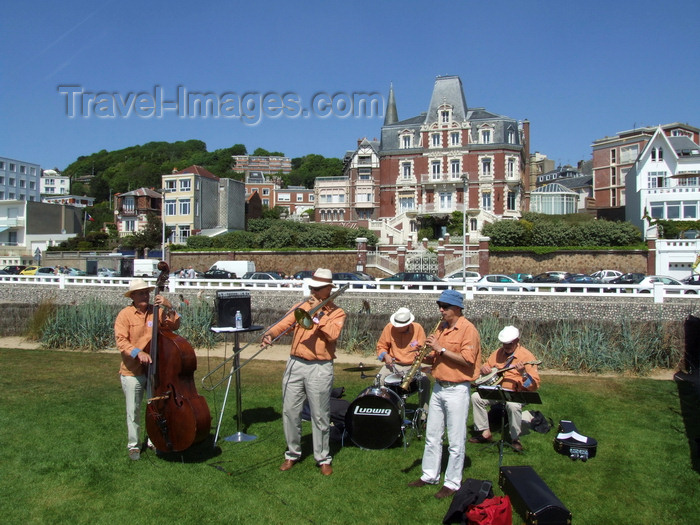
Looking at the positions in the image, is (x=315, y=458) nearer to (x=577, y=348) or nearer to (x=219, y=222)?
(x=577, y=348)

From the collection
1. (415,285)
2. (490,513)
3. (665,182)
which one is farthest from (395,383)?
(665,182)

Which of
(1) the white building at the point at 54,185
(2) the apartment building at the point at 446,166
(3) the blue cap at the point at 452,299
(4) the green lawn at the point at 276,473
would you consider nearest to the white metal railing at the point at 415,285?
(4) the green lawn at the point at 276,473

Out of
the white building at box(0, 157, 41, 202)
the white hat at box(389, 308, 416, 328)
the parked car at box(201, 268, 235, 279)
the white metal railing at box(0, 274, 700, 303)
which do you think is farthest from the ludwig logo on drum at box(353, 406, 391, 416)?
the white building at box(0, 157, 41, 202)

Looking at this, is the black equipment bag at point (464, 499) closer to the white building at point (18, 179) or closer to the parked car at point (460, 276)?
the parked car at point (460, 276)

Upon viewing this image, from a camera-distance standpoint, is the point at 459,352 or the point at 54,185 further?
the point at 54,185

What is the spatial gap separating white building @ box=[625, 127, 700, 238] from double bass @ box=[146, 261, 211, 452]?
4252 centimetres

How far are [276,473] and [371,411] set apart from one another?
1243mm

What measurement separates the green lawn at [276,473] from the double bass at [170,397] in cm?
39

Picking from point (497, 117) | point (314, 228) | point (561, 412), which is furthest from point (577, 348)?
point (497, 117)

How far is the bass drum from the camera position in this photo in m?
6.32

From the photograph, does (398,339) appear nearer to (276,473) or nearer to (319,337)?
(319,337)

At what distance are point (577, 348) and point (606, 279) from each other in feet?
65.8

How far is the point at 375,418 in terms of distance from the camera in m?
6.43

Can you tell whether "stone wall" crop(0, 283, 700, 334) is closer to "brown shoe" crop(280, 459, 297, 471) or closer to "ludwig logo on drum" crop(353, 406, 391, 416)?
"ludwig logo on drum" crop(353, 406, 391, 416)
